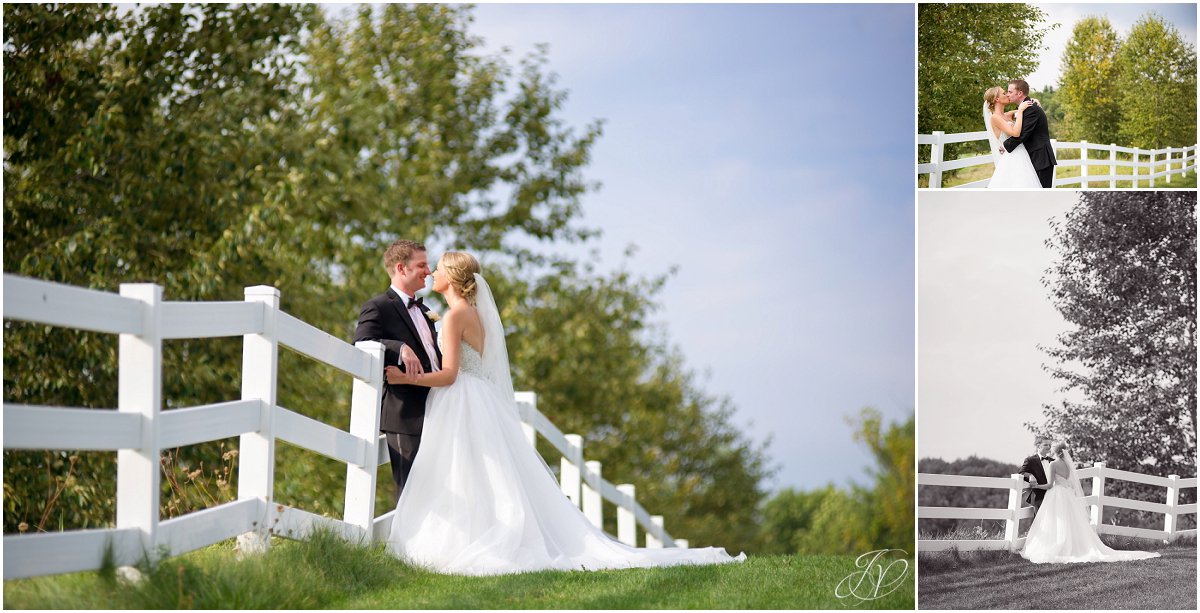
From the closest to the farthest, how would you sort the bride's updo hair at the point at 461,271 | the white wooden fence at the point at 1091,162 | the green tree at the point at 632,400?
1. the white wooden fence at the point at 1091,162
2. the bride's updo hair at the point at 461,271
3. the green tree at the point at 632,400

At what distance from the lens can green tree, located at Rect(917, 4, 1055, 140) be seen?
574 cm

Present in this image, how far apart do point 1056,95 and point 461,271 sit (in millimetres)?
3367

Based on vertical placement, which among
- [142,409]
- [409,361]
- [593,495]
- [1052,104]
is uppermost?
[1052,104]

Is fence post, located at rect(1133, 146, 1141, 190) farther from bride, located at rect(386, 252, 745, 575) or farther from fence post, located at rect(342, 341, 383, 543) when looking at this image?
fence post, located at rect(342, 341, 383, 543)

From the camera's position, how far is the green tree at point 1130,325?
559 cm

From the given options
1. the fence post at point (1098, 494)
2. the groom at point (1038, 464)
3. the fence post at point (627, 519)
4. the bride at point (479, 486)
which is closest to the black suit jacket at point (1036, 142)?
the groom at point (1038, 464)

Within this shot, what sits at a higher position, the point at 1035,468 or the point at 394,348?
the point at 394,348

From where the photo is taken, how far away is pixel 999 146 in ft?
18.8

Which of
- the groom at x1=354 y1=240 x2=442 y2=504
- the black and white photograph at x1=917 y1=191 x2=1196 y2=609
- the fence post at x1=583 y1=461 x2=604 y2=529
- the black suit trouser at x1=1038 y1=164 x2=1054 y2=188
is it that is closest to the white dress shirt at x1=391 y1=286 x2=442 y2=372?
the groom at x1=354 y1=240 x2=442 y2=504

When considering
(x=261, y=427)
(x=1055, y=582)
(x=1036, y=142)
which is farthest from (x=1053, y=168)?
(x=261, y=427)

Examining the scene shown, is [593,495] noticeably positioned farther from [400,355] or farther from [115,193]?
[115,193]

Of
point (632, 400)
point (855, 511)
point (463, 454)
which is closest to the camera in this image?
point (463, 454)

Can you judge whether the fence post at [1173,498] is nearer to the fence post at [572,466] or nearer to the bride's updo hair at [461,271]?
the bride's updo hair at [461,271]

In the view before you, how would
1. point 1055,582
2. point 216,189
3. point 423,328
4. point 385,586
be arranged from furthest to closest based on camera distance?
point 216,189 < point 423,328 < point 1055,582 < point 385,586
